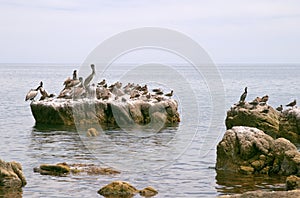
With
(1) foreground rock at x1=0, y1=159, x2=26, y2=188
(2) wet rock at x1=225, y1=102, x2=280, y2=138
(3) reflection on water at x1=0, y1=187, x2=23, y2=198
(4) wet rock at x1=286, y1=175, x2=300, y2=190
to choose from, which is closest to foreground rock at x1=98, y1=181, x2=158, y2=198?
(3) reflection on water at x1=0, y1=187, x2=23, y2=198

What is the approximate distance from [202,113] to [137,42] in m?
36.8

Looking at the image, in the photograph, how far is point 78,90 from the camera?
4497 centimetres

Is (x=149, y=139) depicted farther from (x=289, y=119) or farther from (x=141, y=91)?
(x=141, y=91)

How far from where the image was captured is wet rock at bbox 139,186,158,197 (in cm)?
2159

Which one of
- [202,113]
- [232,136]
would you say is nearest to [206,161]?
[232,136]

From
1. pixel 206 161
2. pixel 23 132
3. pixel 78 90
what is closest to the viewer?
pixel 206 161

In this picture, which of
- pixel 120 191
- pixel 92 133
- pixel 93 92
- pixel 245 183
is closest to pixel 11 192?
pixel 120 191

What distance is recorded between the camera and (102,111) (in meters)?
45.5

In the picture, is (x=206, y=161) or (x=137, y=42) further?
(x=206, y=161)

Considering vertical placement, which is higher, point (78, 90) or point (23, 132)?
point (78, 90)

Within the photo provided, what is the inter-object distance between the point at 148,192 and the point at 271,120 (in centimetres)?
1651

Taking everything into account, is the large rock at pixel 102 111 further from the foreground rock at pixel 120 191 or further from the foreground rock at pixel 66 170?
the foreground rock at pixel 120 191

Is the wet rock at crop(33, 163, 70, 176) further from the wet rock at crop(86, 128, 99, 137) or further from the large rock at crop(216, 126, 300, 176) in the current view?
the wet rock at crop(86, 128, 99, 137)

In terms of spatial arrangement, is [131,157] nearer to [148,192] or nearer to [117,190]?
[148,192]
